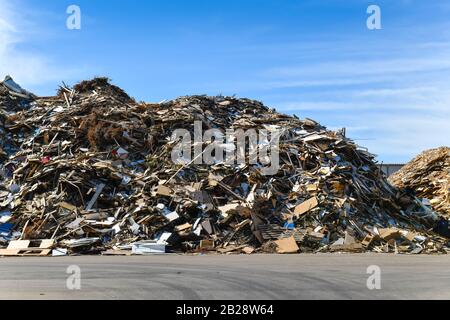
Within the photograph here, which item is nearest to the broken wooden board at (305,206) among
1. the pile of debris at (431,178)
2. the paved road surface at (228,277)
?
the paved road surface at (228,277)

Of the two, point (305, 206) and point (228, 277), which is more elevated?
point (305, 206)

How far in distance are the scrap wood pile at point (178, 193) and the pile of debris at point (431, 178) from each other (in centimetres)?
499

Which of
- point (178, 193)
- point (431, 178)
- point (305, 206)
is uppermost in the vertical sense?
point (431, 178)

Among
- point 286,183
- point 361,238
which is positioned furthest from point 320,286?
point 286,183

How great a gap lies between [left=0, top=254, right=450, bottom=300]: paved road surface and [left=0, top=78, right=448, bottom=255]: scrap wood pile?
2.04 metres

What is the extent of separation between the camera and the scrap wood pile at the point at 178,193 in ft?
56.6

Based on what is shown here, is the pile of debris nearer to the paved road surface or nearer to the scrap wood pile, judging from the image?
the scrap wood pile

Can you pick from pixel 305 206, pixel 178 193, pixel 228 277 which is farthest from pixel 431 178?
pixel 228 277

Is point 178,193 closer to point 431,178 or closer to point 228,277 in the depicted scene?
point 228,277

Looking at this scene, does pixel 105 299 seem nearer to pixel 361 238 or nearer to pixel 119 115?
pixel 361 238

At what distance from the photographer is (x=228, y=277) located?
1073cm

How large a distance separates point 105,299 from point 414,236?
12.5 m

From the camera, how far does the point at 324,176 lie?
20188 mm

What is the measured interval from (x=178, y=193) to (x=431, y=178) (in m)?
15.8
